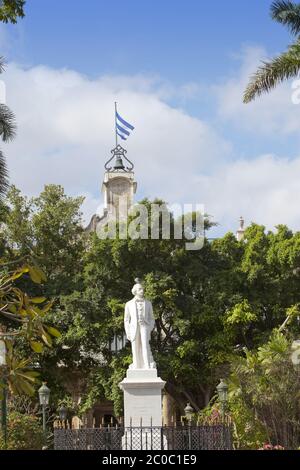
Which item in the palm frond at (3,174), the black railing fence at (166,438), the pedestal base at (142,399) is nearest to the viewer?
the black railing fence at (166,438)

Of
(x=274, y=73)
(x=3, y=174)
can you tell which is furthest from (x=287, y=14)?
(x=3, y=174)

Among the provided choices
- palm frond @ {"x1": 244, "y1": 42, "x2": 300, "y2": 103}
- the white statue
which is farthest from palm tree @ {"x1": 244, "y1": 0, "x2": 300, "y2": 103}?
the white statue

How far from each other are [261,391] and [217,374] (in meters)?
5.38

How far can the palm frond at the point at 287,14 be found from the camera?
2141cm

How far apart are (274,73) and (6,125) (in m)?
8.08

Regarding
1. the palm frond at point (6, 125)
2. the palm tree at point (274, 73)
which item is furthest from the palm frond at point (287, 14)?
the palm frond at point (6, 125)

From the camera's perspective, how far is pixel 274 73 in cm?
2069

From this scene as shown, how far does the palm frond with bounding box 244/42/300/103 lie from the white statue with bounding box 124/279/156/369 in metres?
6.40

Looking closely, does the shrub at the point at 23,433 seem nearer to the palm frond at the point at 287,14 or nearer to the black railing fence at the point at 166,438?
the black railing fence at the point at 166,438

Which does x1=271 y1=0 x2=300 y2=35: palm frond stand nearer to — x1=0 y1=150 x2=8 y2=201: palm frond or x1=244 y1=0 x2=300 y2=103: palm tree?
x1=244 y1=0 x2=300 y2=103: palm tree

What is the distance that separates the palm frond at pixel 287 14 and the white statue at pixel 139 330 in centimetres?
885

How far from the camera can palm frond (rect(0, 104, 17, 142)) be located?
921 inches

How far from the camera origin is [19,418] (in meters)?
18.4
